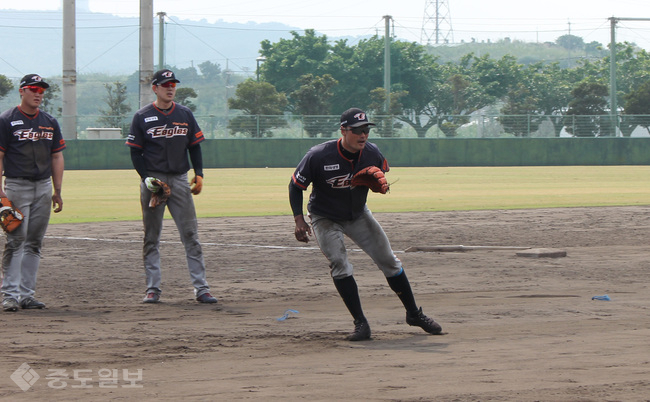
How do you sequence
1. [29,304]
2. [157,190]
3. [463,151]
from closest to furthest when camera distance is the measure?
1. [29,304]
2. [157,190]
3. [463,151]

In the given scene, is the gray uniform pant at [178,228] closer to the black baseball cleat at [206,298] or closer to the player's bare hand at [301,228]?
the black baseball cleat at [206,298]

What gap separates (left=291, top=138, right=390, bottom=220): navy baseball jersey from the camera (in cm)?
669

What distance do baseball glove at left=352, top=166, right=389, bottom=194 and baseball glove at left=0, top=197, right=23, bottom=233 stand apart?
3.03 meters

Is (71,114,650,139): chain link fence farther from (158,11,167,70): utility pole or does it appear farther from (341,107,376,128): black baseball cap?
(341,107,376,128): black baseball cap

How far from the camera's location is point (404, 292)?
22.0 feet

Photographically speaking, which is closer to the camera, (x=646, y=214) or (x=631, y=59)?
(x=646, y=214)

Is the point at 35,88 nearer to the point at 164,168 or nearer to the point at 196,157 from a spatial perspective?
the point at 164,168

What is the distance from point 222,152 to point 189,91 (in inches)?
568

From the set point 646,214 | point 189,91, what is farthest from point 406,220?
point 189,91

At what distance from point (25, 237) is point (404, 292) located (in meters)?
3.44

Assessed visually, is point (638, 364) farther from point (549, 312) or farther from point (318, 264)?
point (318, 264)

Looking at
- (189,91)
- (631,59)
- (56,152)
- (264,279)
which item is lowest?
(264,279)

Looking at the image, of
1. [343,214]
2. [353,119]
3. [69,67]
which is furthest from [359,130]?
[69,67]

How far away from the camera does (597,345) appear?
591 centimetres
